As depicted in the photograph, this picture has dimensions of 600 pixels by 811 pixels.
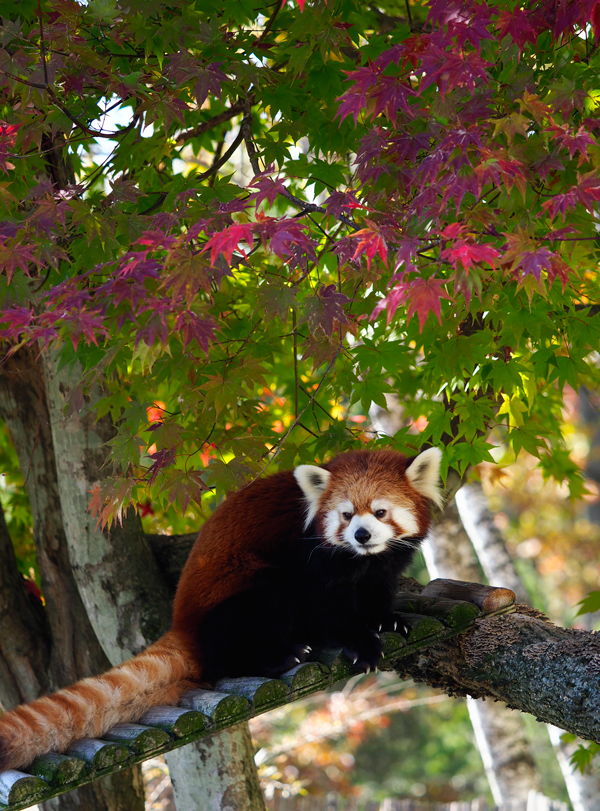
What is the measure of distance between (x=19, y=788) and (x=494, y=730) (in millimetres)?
4098

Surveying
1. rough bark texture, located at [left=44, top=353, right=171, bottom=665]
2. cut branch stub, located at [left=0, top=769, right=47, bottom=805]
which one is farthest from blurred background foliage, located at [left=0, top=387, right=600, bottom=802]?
cut branch stub, located at [left=0, top=769, right=47, bottom=805]

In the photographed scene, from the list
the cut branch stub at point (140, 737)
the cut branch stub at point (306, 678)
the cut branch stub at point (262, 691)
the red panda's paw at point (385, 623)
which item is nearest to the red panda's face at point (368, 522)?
the red panda's paw at point (385, 623)

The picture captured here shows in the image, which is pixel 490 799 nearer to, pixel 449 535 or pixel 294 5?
pixel 449 535

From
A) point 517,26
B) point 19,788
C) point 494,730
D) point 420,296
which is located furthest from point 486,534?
point 19,788

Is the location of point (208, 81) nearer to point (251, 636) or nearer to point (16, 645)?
point (251, 636)

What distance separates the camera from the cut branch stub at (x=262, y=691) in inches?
96.3

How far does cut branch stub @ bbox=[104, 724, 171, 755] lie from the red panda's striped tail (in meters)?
0.06

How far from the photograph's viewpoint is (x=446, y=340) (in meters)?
2.90

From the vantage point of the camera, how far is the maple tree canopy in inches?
84.4

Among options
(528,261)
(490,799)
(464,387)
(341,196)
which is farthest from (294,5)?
(490,799)

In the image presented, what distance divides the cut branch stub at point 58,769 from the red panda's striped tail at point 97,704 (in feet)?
0.13

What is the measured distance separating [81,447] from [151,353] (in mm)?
1569

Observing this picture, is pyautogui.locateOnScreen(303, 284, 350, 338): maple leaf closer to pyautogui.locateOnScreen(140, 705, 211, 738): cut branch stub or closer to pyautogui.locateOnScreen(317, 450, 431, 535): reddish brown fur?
pyautogui.locateOnScreen(317, 450, 431, 535): reddish brown fur

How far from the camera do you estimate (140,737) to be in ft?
7.42
